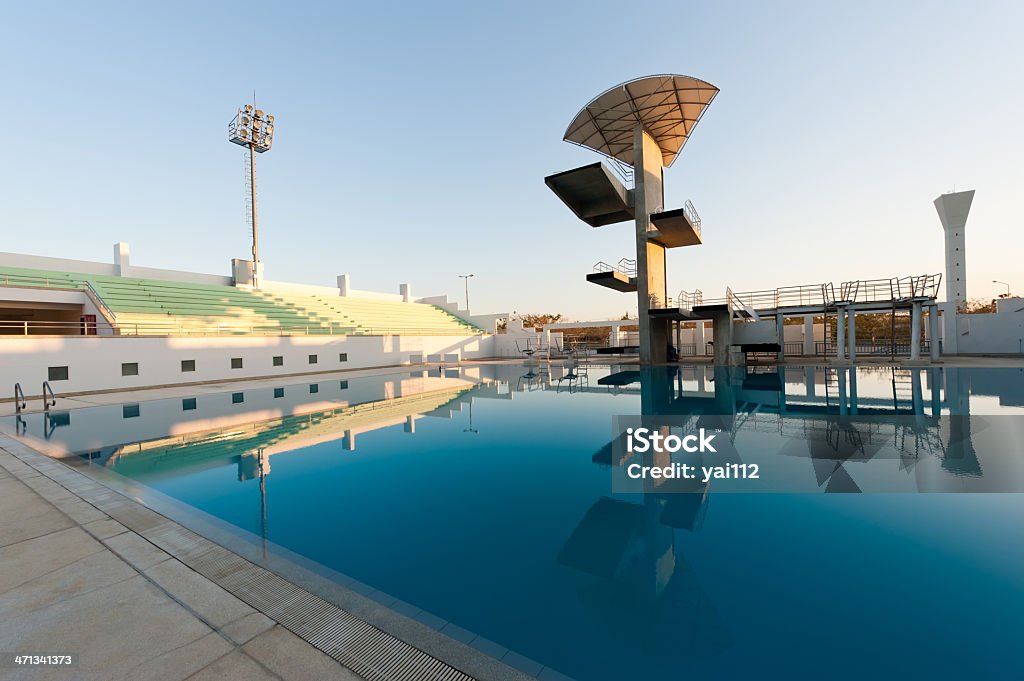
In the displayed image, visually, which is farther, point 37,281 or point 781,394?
point 37,281

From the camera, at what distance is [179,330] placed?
20.2 meters

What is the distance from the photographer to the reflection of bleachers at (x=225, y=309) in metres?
20.8

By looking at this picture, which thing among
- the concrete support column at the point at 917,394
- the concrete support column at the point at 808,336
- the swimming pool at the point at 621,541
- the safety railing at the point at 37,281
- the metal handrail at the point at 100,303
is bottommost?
the concrete support column at the point at 917,394

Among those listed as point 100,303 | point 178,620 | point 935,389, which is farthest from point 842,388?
point 100,303

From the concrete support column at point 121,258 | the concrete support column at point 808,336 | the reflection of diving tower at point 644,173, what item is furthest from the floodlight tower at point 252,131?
the concrete support column at point 808,336

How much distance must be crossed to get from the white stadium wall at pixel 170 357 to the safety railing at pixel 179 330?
17.7 inches

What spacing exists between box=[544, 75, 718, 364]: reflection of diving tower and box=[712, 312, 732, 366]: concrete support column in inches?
105

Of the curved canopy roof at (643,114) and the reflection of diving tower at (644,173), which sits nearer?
the curved canopy roof at (643,114)

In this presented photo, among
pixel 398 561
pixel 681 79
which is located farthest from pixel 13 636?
pixel 681 79

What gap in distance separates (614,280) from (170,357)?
2143 cm

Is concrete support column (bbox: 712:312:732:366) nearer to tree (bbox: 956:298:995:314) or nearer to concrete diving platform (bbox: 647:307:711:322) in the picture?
concrete diving platform (bbox: 647:307:711:322)

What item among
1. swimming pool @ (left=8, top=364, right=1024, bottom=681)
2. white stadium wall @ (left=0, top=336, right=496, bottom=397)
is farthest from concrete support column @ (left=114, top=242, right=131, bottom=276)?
swimming pool @ (left=8, top=364, right=1024, bottom=681)

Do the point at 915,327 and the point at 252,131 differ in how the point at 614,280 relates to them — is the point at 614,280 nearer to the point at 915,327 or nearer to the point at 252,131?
the point at 915,327

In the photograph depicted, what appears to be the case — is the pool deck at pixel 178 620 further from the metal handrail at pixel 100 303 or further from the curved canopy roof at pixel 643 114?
the curved canopy roof at pixel 643 114
